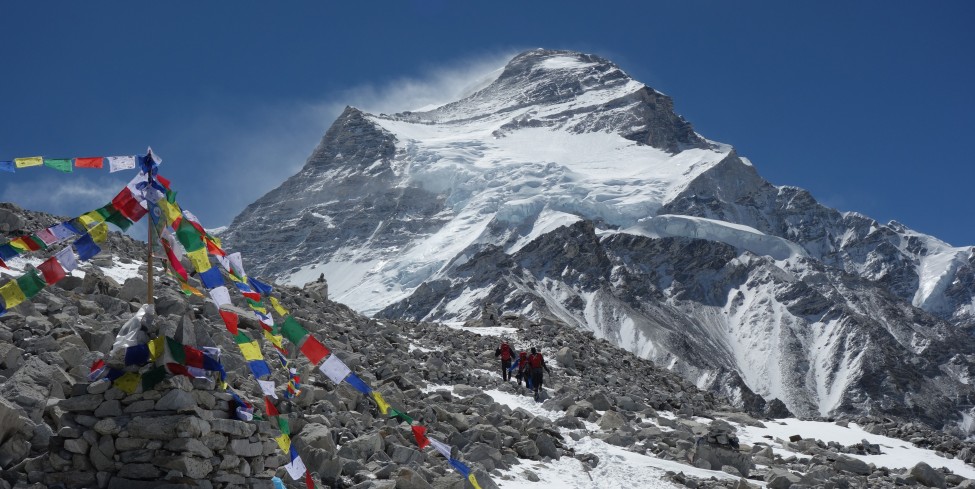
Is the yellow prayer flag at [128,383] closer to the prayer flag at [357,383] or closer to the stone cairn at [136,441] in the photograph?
the stone cairn at [136,441]

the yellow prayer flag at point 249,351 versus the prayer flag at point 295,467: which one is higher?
the yellow prayer flag at point 249,351

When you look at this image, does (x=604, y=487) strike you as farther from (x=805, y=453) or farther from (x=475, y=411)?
(x=805, y=453)

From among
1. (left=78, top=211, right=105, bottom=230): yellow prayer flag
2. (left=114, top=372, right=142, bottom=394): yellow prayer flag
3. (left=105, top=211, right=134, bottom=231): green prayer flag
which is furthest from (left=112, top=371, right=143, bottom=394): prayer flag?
(left=78, top=211, right=105, bottom=230): yellow prayer flag

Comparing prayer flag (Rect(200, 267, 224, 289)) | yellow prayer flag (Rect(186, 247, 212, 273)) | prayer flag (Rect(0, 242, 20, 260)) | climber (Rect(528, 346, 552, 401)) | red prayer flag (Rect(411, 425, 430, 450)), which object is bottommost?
red prayer flag (Rect(411, 425, 430, 450))

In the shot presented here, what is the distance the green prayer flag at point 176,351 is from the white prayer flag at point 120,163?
258 centimetres

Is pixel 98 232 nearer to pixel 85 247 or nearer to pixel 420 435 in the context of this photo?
pixel 85 247

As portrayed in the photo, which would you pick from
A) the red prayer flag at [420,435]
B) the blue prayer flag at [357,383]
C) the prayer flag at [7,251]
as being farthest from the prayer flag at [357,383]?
the prayer flag at [7,251]

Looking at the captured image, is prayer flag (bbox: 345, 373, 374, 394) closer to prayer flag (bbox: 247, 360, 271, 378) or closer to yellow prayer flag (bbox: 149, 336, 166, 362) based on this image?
prayer flag (bbox: 247, 360, 271, 378)

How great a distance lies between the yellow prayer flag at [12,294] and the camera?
11500 mm

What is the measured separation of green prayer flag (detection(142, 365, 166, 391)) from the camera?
1064cm

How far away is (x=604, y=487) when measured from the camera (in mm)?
16812

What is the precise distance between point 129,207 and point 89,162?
105 cm

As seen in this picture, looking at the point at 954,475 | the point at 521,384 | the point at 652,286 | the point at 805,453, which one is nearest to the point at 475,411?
the point at 521,384

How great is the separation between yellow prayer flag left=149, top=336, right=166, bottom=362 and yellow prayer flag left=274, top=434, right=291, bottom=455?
6.33 feet
